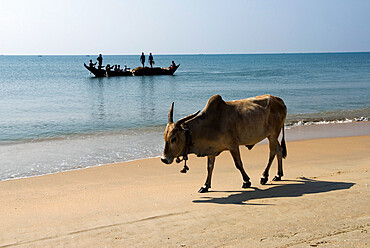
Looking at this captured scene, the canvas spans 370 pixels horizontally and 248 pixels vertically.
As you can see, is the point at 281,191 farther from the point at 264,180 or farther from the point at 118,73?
the point at 118,73

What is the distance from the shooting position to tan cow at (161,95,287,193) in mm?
7305

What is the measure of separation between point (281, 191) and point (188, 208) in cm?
186

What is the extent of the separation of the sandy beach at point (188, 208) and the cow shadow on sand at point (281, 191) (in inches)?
0.6

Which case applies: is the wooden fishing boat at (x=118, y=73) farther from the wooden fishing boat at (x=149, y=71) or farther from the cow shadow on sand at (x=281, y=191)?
the cow shadow on sand at (x=281, y=191)

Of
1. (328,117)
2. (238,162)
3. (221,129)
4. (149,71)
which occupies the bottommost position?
(149,71)

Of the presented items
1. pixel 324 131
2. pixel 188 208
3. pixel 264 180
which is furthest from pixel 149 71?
pixel 188 208

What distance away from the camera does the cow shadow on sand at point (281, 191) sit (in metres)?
7.19

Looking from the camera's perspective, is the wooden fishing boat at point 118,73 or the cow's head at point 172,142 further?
the wooden fishing boat at point 118,73

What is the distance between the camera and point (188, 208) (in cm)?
668

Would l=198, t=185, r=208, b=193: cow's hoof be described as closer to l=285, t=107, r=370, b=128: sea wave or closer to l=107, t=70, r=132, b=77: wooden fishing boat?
l=285, t=107, r=370, b=128: sea wave

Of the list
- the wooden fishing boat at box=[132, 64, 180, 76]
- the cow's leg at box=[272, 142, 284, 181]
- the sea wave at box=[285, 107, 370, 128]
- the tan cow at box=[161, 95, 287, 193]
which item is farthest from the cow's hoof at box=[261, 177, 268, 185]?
the wooden fishing boat at box=[132, 64, 180, 76]

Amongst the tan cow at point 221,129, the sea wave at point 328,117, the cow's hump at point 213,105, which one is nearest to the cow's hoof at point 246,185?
the tan cow at point 221,129

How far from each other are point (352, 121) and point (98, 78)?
42.1 m

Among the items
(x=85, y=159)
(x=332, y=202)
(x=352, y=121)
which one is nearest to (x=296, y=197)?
(x=332, y=202)
